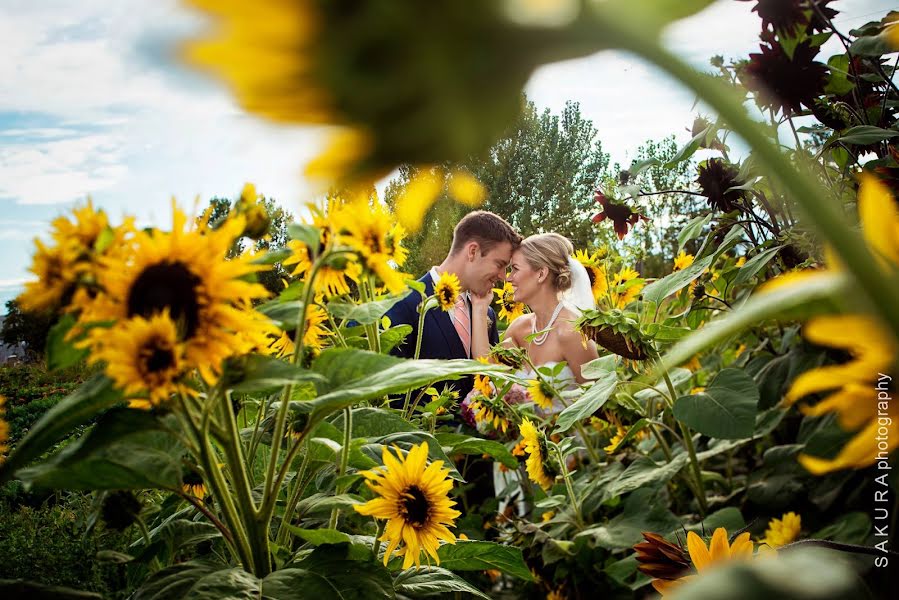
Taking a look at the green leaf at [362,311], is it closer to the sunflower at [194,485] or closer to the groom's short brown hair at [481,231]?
the sunflower at [194,485]

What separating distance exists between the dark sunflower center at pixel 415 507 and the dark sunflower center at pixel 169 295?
36 centimetres

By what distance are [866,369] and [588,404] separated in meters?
0.75

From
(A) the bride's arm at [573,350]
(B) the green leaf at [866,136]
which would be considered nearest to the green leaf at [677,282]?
(B) the green leaf at [866,136]

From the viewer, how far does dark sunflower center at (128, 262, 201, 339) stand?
1.44ft

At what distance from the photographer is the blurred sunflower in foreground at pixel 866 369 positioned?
0.72 ft

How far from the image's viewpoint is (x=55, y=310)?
45cm

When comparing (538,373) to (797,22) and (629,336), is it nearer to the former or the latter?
(629,336)

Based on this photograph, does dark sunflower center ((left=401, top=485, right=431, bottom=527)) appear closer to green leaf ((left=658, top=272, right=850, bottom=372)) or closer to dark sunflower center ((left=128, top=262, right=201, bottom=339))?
dark sunflower center ((left=128, top=262, right=201, bottom=339))

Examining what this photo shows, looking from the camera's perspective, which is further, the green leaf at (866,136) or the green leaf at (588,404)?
the green leaf at (588,404)

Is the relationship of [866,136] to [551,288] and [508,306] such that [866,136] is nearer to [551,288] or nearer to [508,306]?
[508,306]

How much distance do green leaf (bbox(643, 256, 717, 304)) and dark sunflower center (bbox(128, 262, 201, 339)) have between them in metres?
0.74

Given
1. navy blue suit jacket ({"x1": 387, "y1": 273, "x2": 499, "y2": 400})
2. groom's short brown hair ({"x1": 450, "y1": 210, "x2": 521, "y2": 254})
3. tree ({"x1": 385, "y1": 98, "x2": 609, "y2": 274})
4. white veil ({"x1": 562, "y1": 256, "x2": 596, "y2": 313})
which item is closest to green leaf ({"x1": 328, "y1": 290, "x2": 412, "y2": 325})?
navy blue suit jacket ({"x1": 387, "y1": 273, "x2": 499, "y2": 400})

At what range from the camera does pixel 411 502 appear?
2.36 ft

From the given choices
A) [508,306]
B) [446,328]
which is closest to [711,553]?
[508,306]
